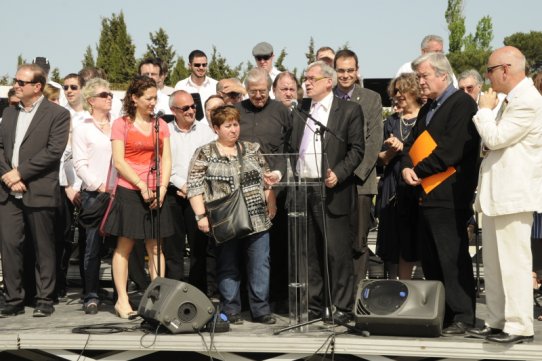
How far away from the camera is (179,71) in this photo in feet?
95.5

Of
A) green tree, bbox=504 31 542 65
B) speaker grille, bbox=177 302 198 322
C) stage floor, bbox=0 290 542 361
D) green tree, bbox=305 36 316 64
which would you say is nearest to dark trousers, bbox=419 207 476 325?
stage floor, bbox=0 290 542 361

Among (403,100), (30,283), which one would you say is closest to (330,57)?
(403,100)

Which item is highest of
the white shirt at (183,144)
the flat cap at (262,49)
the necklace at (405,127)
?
the flat cap at (262,49)

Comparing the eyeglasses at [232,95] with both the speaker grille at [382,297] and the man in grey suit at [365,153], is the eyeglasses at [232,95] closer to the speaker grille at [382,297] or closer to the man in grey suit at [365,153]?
the man in grey suit at [365,153]

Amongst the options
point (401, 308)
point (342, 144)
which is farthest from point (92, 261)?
point (401, 308)

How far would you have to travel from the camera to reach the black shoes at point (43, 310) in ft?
26.1

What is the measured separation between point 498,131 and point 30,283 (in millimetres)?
4460

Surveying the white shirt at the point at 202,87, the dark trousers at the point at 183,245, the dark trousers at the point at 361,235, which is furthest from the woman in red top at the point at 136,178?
the white shirt at the point at 202,87

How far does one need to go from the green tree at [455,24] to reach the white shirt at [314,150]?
33.9 meters

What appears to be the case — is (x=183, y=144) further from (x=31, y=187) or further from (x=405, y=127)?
(x=405, y=127)

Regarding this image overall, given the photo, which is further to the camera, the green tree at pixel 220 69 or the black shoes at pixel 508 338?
the green tree at pixel 220 69

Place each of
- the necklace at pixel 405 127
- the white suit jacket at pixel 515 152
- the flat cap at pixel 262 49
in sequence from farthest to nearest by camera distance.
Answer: the flat cap at pixel 262 49 → the necklace at pixel 405 127 → the white suit jacket at pixel 515 152

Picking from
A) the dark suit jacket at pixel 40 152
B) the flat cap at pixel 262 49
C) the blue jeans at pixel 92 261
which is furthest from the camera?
the flat cap at pixel 262 49

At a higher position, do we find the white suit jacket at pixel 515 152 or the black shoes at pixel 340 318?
the white suit jacket at pixel 515 152
